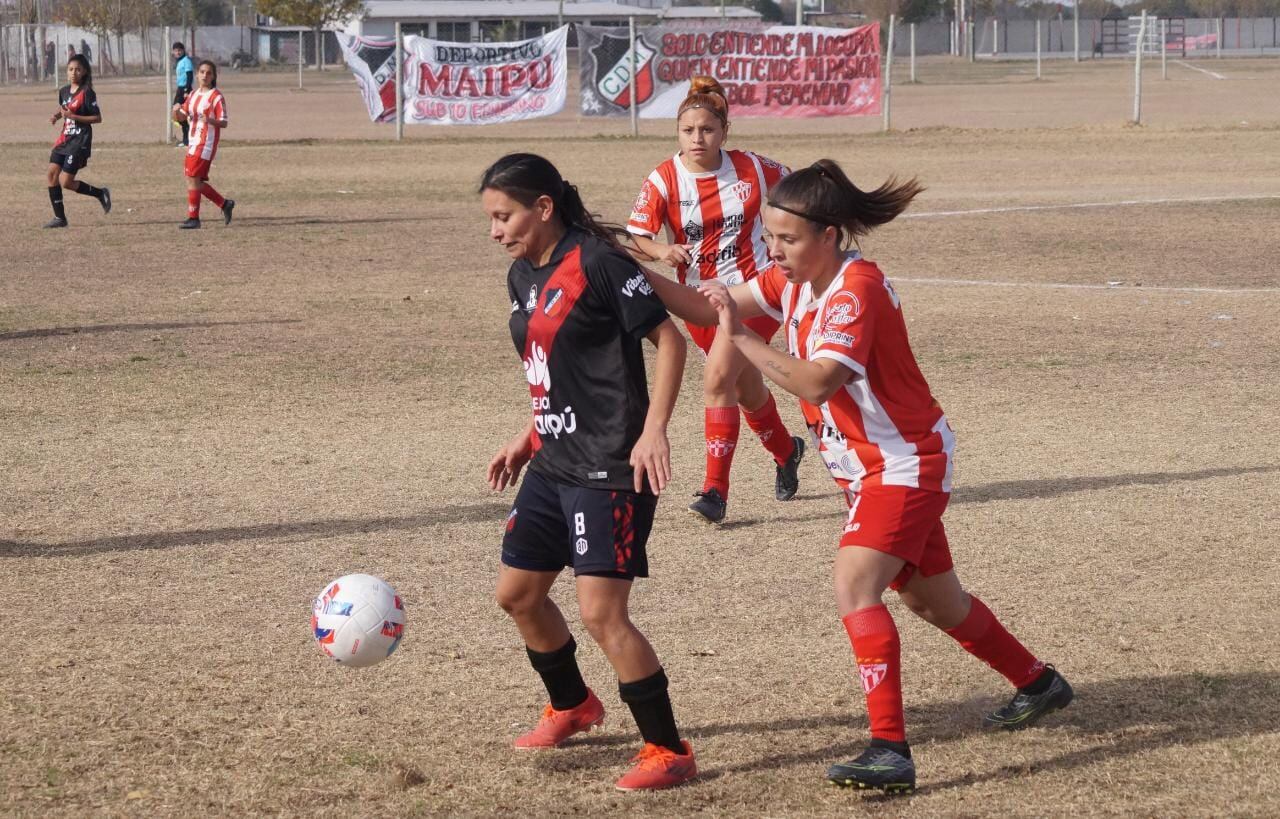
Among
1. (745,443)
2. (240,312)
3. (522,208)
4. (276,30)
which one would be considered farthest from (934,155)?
(276,30)

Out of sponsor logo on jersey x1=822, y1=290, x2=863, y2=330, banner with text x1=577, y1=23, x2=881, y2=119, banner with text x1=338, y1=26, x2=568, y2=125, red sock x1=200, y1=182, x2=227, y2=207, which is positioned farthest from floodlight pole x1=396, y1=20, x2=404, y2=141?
sponsor logo on jersey x1=822, y1=290, x2=863, y2=330

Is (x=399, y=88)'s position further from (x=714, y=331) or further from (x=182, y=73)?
(x=714, y=331)

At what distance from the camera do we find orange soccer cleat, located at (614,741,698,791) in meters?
4.40

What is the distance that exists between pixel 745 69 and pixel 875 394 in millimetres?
30609

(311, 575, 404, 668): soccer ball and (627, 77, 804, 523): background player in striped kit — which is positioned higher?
(627, 77, 804, 523): background player in striped kit

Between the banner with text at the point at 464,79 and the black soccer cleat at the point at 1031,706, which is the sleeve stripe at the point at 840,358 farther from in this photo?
the banner with text at the point at 464,79

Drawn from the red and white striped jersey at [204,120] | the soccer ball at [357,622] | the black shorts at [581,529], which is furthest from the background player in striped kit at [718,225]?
the red and white striped jersey at [204,120]

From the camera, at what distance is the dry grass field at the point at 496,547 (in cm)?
460

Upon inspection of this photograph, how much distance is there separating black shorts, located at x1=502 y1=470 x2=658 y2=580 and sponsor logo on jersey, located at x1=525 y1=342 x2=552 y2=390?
269mm

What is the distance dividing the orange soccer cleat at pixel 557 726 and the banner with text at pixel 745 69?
97.1ft

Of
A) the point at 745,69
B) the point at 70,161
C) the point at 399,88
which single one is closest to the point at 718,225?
the point at 70,161

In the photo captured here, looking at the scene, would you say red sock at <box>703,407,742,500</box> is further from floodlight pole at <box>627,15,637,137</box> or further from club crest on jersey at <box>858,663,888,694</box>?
floodlight pole at <box>627,15,637,137</box>

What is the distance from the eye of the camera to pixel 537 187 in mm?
4387

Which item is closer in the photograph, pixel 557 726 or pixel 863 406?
pixel 863 406
